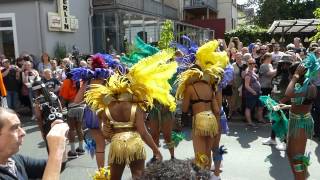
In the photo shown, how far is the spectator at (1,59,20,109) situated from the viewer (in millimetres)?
10984

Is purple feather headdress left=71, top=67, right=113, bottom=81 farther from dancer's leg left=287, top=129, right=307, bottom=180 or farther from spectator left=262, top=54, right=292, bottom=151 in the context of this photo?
spectator left=262, top=54, right=292, bottom=151

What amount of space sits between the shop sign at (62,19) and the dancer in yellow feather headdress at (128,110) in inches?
442

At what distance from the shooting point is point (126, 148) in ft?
13.1

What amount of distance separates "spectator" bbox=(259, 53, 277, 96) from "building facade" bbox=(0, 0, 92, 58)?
8661mm

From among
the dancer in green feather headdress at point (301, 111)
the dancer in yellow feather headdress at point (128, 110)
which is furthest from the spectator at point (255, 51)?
the dancer in yellow feather headdress at point (128, 110)

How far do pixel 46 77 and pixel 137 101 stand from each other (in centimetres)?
514

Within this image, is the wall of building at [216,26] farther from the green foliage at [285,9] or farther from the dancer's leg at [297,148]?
the dancer's leg at [297,148]

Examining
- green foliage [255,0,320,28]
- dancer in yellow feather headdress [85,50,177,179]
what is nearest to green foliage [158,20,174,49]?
dancer in yellow feather headdress [85,50,177,179]

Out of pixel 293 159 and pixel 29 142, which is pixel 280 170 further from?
pixel 29 142

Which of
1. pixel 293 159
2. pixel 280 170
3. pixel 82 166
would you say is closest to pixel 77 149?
pixel 82 166

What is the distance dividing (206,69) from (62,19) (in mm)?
11798

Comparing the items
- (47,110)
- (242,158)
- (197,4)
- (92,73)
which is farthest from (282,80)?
(197,4)

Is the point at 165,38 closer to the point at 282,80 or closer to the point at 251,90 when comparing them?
the point at 282,80

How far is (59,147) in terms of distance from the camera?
2104mm
